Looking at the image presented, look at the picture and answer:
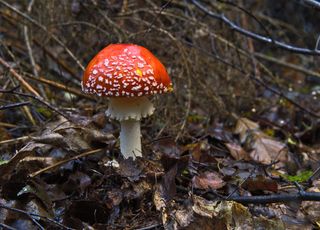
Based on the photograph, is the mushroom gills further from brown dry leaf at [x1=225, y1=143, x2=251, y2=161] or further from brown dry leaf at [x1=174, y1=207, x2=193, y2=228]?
brown dry leaf at [x1=225, y1=143, x2=251, y2=161]

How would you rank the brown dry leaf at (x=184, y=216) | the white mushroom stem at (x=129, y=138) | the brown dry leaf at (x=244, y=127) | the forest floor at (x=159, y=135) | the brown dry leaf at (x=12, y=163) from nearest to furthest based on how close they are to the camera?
the brown dry leaf at (x=184, y=216)
the forest floor at (x=159, y=135)
the brown dry leaf at (x=12, y=163)
the white mushroom stem at (x=129, y=138)
the brown dry leaf at (x=244, y=127)

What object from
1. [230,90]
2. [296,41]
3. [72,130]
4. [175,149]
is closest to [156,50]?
[230,90]

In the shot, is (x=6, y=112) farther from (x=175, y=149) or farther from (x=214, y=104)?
(x=214, y=104)

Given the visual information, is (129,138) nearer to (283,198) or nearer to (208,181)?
Answer: (208,181)

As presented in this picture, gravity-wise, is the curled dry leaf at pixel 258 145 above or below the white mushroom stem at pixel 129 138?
below

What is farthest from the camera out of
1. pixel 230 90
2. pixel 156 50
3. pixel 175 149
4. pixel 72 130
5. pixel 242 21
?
pixel 242 21

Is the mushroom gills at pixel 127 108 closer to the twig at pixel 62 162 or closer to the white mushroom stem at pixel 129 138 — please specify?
the white mushroom stem at pixel 129 138

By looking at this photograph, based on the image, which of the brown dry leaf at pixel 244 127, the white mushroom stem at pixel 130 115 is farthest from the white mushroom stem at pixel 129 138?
the brown dry leaf at pixel 244 127

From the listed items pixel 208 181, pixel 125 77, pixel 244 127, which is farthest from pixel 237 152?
pixel 125 77
